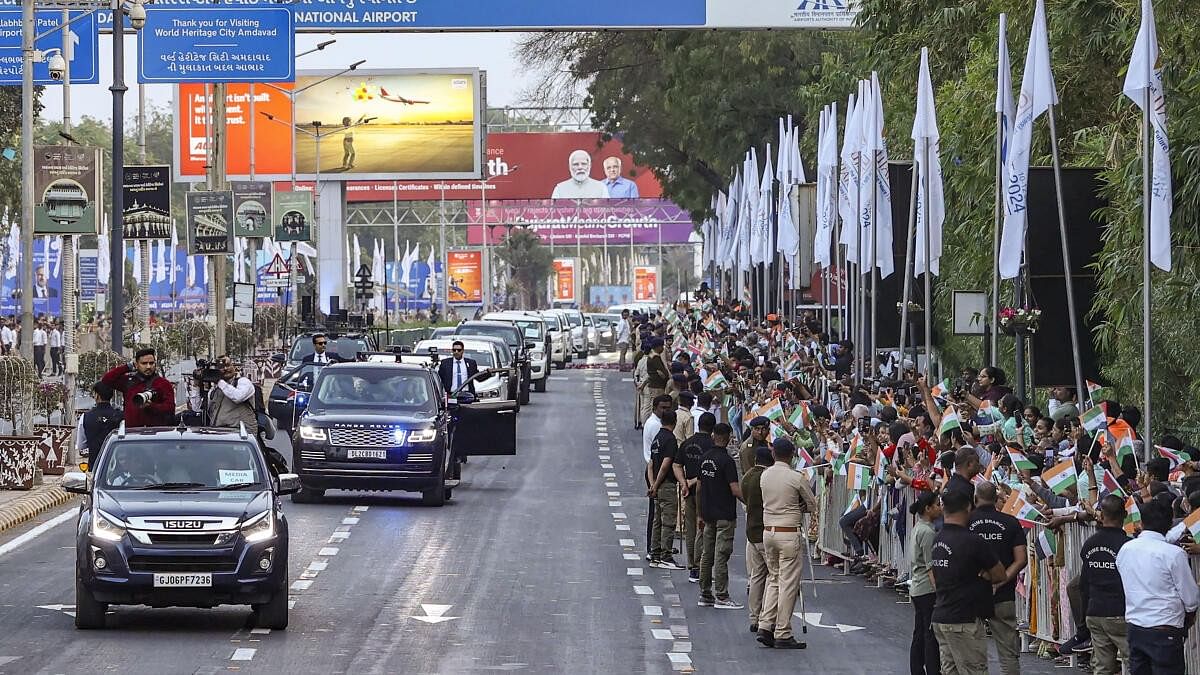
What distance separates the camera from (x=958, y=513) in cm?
1236

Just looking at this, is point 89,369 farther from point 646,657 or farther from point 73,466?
point 646,657


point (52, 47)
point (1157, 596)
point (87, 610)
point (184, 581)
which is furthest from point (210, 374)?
point (52, 47)

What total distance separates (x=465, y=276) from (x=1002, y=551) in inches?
3851

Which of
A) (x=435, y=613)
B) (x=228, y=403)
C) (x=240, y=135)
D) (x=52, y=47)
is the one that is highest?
(x=240, y=135)

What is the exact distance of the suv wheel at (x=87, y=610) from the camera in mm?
16062

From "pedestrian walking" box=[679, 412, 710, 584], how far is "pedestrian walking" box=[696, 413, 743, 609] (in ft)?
0.46

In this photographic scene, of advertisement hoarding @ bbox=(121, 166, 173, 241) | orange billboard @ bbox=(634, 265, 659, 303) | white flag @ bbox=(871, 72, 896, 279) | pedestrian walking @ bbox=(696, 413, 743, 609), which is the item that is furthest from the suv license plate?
orange billboard @ bbox=(634, 265, 659, 303)

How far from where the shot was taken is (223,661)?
14883 mm

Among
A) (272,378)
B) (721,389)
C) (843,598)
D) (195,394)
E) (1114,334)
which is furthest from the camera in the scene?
(272,378)

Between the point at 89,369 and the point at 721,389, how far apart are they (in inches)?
422

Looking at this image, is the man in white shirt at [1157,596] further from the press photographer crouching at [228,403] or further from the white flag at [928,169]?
the white flag at [928,169]

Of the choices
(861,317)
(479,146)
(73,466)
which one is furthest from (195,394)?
(479,146)

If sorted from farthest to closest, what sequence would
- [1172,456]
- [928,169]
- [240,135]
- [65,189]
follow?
[240,135] < [65,189] < [928,169] < [1172,456]

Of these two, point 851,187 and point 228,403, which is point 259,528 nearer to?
point 228,403
